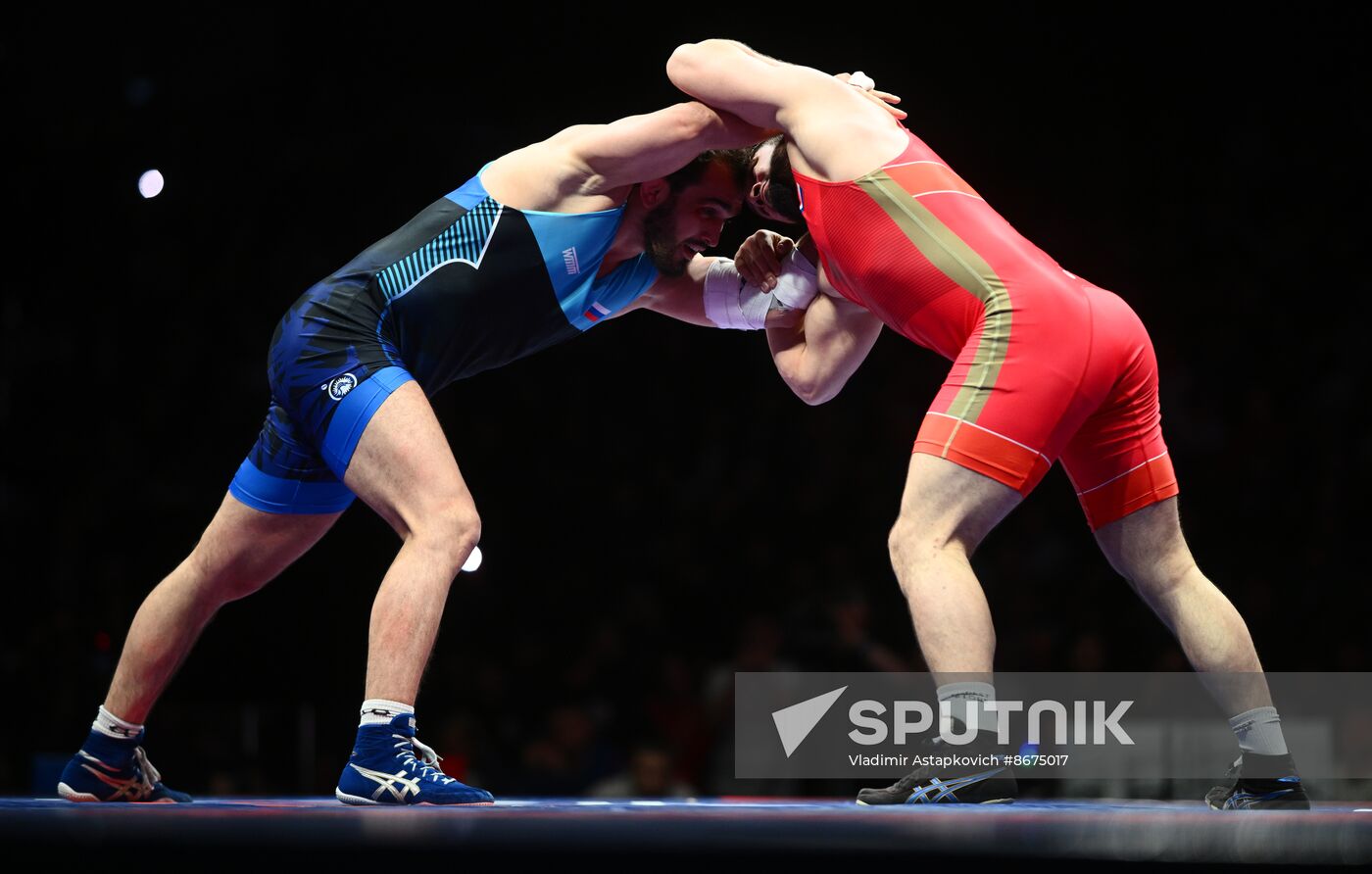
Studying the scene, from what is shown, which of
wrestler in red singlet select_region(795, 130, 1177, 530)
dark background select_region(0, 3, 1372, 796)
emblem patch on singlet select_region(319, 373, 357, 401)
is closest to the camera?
wrestler in red singlet select_region(795, 130, 1177, 530)

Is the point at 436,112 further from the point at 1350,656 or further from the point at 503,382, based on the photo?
the point at 1350,656

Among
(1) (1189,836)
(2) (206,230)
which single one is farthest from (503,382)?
(1) (1189,836)

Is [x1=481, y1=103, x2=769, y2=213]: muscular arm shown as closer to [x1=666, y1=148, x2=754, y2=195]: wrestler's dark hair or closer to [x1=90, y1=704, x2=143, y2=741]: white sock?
[x1=666, y1=148, x2=754, y2=195]: wrestler's dark hair

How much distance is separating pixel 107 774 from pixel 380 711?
0.86 m

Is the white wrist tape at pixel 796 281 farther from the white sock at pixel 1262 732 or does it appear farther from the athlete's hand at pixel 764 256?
the white sock at pixel 1262 732

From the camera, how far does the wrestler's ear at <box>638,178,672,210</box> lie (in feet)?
10.4

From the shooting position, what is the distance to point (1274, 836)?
182 centimetres

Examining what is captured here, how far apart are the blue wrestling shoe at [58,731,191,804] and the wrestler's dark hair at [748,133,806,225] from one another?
189 centimetres

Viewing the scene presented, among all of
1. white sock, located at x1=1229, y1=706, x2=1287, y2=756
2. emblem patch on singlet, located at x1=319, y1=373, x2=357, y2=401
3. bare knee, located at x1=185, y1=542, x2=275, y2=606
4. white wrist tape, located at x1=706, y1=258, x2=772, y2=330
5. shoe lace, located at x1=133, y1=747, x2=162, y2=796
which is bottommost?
shoe lace, located at x1=133, y1=747, x2=162, y2=796

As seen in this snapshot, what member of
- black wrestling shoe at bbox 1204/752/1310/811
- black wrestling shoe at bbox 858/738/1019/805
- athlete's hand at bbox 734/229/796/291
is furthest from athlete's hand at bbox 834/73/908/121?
black wrestling shoe at bbox 1204/752/1310/811

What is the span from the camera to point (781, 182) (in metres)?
3.20

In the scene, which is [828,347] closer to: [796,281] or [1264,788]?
[796,281]

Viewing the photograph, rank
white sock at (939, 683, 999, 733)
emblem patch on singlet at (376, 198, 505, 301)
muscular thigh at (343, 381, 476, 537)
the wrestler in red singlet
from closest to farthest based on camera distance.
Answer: white sock at (939, 683, 999, 733), the wrestler in red singlet, muscular thigh at (343, 381, 476, 537), emblem patch on singlet at (376, 198, 505, 301)

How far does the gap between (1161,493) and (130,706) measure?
2.26 metres
